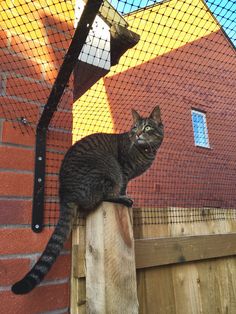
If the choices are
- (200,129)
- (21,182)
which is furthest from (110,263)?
(200,129)

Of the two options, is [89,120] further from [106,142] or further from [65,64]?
[65,64]

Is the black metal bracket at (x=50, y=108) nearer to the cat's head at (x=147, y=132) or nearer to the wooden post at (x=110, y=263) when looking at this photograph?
the wooden post at (x=110, y=263)

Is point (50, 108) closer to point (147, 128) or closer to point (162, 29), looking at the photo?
point (162, 29)

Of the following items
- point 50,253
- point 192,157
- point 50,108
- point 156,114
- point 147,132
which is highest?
point 192,157

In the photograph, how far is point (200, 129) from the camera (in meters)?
8.66

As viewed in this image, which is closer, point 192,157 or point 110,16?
point 110,16

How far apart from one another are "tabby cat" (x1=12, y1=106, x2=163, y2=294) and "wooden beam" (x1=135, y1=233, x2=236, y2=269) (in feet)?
0.70

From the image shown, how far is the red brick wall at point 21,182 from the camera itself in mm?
1109

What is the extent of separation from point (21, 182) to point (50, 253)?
29 cm

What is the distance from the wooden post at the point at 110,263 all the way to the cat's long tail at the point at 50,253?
10 cm

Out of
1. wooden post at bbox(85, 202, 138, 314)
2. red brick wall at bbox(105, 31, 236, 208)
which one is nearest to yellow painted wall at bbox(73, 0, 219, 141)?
wooden post at bbox(85, 202, 138, 314)

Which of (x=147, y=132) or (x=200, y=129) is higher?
(x=200, y=129)

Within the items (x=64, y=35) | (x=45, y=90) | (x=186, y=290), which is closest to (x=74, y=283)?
(x=186, y=290)

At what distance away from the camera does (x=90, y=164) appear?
5.04 feet
